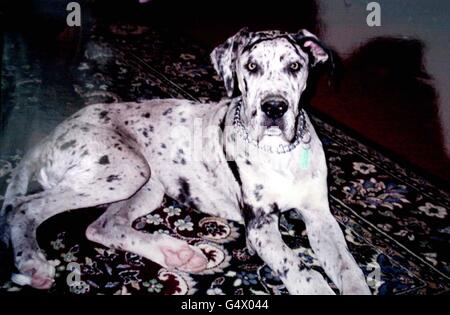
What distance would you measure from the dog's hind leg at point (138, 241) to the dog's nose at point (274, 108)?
112cm

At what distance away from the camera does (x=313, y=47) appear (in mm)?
3156

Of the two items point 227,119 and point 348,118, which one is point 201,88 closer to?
point 348,118

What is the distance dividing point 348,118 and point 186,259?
3.10m

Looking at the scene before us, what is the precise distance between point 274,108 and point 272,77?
228 millimetres

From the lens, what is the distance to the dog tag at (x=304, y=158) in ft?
10.2

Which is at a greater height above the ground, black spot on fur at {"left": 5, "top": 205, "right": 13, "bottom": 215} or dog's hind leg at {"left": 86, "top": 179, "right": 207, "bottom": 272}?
black spot on fur at {"left": 5, "top": 205, "right": 13, "bottom": 215}

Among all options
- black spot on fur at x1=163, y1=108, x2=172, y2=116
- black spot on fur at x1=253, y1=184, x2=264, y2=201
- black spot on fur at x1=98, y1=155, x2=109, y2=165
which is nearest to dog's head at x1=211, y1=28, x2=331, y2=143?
black spot on fur at x1=253, y1=184, x2=264, y2=201

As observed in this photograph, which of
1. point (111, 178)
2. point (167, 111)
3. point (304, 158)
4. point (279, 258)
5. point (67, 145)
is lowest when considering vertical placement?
point (279, 258)

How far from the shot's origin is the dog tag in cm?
312

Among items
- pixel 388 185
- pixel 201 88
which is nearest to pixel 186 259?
pixel 388 185

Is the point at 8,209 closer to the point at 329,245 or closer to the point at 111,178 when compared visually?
the point at 111,178

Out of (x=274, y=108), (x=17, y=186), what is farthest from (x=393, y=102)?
(x=17, y=186)

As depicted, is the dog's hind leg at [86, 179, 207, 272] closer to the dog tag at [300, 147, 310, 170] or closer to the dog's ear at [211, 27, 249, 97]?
the dog tag at [300, 147, 310, 170]

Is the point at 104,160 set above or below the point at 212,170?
above
